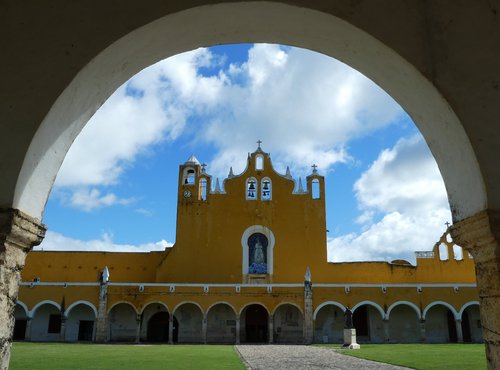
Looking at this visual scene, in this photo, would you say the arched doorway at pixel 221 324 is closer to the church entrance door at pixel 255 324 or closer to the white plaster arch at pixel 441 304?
the church entrance door at pixel 255 324

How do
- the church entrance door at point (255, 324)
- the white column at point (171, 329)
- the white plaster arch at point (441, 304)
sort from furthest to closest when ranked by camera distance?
the church entrance door at point (255, 324) → the white plaster arch at point (441, 304) → the white column at point (171, 329)

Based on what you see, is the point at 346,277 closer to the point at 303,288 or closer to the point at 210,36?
the point at 303,288

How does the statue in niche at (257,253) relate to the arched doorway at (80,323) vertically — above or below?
above

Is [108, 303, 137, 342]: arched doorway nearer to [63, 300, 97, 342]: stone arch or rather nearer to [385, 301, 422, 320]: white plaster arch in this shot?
[63, 300, 97, 342]: stone arch

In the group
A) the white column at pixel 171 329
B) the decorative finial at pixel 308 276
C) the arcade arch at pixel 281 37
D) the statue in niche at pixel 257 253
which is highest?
the statue in niche at pixel 257 253

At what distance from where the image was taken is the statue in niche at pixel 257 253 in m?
25.0

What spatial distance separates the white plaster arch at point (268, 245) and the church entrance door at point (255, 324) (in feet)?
6.23

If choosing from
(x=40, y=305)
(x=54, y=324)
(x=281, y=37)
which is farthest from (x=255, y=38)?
(x=54, y=324)

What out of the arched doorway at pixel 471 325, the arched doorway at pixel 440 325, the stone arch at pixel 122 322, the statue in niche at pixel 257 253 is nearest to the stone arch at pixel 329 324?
the statue in niche at pixel 257 253

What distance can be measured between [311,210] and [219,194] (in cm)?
505

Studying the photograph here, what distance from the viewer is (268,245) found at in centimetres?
2542

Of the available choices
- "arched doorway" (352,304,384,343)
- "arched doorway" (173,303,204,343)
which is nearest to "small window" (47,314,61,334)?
"arched doorway" (173,303,204,343)

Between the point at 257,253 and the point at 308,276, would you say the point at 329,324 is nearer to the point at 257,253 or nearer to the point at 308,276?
the point at 308,276

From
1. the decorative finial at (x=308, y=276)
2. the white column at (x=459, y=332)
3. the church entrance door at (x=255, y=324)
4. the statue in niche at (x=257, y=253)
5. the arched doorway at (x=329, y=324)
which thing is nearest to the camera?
the white column at (x=459, y=332)
